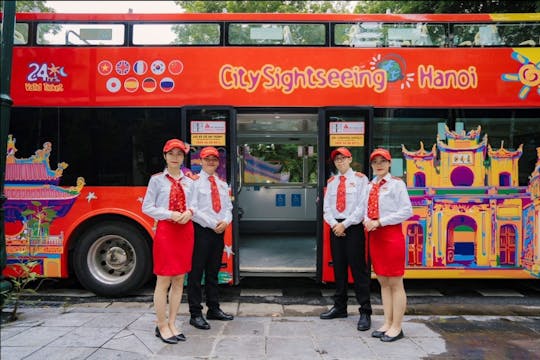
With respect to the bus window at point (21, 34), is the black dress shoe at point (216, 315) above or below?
below

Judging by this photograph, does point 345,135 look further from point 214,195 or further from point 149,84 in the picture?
point 149,84

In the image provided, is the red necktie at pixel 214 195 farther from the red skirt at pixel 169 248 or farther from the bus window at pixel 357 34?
the bus window at pixel 357 34

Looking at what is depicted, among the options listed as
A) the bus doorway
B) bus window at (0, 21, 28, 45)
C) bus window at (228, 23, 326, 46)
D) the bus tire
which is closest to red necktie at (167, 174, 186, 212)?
the bus tire

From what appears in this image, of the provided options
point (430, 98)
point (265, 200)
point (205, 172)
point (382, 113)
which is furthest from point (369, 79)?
point (265, 200)

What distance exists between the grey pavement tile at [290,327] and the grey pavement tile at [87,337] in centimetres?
167

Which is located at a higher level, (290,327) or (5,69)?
(5,69)

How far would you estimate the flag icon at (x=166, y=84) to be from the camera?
5.58m

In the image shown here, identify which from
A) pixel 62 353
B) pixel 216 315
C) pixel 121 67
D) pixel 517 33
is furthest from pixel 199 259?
pixel 517 33

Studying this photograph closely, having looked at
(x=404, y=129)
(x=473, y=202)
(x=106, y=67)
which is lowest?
(x=473, y=202)

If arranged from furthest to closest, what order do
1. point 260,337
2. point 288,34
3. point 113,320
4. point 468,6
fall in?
point 468,6
point 288,34
point 113,320
point 260,337

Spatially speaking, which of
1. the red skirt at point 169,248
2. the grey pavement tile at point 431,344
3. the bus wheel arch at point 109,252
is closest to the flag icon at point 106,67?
the bus wheel arch at point 109,252

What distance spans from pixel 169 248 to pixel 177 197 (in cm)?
49

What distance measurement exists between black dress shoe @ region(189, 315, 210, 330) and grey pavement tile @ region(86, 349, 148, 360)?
0.81 meters

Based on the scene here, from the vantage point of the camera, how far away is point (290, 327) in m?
4.60
